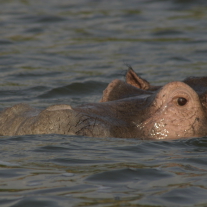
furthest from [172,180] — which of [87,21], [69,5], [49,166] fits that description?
[69,5]

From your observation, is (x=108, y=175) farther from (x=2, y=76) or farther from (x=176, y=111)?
(x=2, y=76)

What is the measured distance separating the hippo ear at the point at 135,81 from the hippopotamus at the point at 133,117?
1163 millimetres

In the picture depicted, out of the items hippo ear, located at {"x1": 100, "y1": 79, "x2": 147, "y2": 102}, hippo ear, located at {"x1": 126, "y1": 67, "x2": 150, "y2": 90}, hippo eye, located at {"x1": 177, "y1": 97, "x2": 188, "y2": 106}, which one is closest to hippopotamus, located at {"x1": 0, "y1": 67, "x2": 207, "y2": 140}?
hippo eye, located at {"x1": 177, "y1": 97, "x2": 188, "y2": 106}

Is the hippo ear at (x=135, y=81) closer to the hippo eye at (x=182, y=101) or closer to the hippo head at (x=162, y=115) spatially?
the hippo head at (x=162, y=115)

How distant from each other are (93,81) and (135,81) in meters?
4.13

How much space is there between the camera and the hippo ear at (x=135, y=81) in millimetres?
7895

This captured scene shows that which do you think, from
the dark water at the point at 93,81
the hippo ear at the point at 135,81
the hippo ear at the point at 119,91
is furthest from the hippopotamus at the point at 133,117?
the hippo ear at the point at 135,81

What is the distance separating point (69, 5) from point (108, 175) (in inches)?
636

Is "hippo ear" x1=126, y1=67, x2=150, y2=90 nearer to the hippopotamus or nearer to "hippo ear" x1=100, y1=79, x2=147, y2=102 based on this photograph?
"hippo ear" x1=100, y1=79, x2=147, y2=102

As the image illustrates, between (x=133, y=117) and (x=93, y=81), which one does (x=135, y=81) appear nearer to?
(x=133, y=117)

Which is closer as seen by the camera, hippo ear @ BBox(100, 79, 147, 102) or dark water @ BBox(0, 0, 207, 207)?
dark water @ BBox(0, 0, 207, 207)

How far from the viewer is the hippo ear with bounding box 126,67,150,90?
311 inches

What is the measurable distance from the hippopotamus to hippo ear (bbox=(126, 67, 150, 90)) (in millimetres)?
1163

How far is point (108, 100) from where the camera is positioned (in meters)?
7.18
